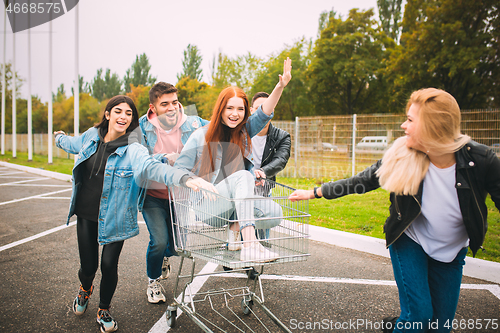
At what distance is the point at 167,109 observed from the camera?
334 centimetres

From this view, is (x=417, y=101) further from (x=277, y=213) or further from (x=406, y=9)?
(x=406, y=9)

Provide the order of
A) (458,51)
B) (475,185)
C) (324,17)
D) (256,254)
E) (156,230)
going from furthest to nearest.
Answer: (324,17) → (458,51) → (156,230) → (256,254) → (475,185)

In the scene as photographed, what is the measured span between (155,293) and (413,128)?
8.91 ft

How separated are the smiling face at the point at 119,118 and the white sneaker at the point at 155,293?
5.01 feet

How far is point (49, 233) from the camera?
529 centimetres

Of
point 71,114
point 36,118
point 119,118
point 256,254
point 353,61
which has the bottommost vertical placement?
point 256,254

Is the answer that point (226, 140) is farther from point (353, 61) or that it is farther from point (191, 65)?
point (191, 65)

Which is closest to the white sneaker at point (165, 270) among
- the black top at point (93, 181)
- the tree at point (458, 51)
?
the black top at point (93, 181)

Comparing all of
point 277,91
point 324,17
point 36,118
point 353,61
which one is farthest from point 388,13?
point 36,118

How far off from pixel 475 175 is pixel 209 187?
1.75 meters

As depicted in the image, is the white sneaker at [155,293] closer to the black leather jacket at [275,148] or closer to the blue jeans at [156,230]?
the blue jeans at [156,230]

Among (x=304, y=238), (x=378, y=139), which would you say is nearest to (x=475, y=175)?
(x=304, y=238)

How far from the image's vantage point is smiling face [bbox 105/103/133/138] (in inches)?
117

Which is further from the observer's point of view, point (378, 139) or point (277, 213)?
point (378, 139)
